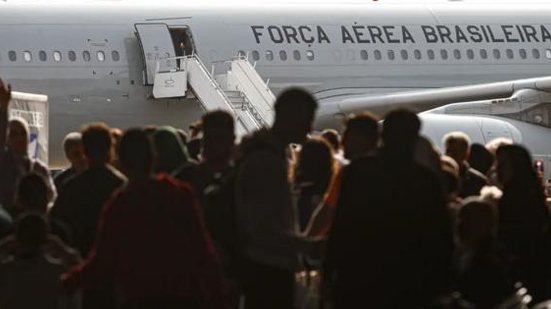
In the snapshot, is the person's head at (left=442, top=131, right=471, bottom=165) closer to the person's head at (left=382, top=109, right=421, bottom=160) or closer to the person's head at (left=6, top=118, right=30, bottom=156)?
the person's head at (left=6, top=118, right=30, bottom=156)

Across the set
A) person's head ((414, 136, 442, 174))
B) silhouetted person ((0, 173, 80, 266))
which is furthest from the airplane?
person's head ((414, 136, 442, 174))

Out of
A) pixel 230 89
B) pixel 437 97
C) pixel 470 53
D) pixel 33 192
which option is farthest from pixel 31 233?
pixel 470 53

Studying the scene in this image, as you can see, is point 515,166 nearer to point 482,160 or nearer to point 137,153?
point 137,153

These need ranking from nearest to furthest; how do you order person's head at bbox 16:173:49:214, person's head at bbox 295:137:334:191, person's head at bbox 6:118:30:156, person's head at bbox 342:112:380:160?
1. person's head at bbox 342:112:380:160
2. person's head at bbox 16:173:49:214
3. person's head at bbox 295:137:334:191
4. person's head at bbox 6:118:30:156

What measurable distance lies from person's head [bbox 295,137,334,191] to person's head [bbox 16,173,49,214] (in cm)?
163

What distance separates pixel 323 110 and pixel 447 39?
308 centimetres

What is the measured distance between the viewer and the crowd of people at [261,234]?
1002 centimetres

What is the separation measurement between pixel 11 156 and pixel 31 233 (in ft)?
9.11

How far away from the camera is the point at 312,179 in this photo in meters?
12.6

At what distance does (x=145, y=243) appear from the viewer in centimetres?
1001

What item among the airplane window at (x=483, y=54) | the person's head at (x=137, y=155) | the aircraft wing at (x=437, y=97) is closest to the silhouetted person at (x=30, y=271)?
the person's head at (x=137, y=155)

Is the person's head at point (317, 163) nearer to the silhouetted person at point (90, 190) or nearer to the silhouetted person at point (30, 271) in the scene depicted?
the silhouetted person at point (90, 190)

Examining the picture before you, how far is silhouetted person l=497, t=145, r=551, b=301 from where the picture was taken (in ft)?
40.3

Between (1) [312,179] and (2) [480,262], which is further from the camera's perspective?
(1) [312,179]
